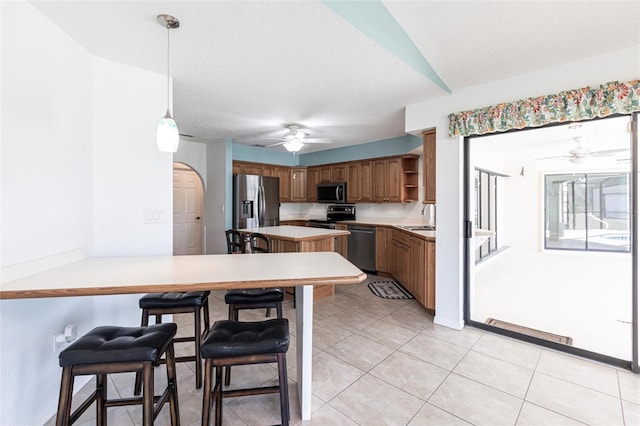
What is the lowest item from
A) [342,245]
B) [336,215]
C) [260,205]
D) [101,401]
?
[101,401]

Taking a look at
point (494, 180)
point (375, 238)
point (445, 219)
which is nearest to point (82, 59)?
point (445, 219)

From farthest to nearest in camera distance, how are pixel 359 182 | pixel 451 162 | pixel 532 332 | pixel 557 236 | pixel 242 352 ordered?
1. pixel 557 236
2. pixel 359 182
3. pixel 451 162
4. pixel 532 332
5. pixel 242 352

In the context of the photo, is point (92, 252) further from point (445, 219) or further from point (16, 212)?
point (445, 219)

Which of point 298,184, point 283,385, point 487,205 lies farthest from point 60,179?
point 487,205

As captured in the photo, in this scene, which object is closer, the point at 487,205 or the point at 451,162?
the point at 451,162

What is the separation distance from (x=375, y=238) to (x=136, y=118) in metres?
3.87

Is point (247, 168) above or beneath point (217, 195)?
above

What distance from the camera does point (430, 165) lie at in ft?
10.3

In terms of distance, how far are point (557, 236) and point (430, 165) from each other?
193 inches

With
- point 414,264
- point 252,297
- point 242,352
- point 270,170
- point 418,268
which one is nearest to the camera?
point 242,352

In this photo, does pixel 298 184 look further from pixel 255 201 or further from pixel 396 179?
pixel 396 179

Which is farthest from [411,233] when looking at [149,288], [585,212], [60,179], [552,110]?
[585,212]

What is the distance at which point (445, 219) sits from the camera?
9.59 ft

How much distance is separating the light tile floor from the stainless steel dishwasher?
222 centimetres
